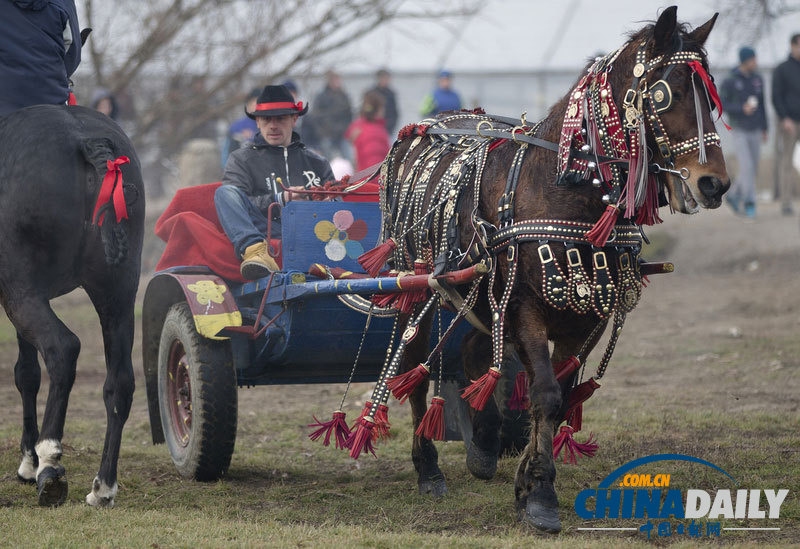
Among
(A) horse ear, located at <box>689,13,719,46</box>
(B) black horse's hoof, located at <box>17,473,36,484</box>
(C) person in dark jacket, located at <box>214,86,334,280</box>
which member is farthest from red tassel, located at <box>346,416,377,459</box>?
(A) horse ear, located at <box>689,13,719,46</box>

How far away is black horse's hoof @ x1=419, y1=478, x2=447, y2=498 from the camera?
17.4ft

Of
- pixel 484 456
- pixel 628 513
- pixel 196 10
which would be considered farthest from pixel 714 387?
pixel 196 10

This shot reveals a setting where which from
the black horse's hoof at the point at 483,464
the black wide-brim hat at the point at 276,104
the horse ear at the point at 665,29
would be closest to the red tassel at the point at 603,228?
the horse ear at the point at 665,29

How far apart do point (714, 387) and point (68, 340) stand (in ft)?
15.6

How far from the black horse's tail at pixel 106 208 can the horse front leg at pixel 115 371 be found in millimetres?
279

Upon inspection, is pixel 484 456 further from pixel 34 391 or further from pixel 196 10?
pixel 196 10

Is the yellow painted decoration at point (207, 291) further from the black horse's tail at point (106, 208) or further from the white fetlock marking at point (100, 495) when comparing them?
the white fetlock marking at point (100, 495)

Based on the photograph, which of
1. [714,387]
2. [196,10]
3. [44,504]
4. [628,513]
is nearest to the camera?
[628,513]

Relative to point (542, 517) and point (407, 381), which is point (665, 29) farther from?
point (542, 517)

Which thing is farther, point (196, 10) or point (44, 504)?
point (196, 10)

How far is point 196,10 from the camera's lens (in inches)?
526

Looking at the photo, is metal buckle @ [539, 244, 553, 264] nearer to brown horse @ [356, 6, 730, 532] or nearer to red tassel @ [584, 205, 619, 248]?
brown horse @ [356, 6, 730, 532]

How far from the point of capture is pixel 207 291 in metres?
5.67

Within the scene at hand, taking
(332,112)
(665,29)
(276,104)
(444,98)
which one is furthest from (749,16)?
(665,29)
